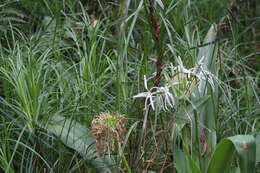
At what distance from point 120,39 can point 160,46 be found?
0.26m

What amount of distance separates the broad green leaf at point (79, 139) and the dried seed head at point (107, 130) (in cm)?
19

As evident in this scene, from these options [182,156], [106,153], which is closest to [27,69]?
[106,153]

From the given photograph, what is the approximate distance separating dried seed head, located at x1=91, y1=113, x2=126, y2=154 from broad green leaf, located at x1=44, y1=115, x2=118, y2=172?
0.19 metres

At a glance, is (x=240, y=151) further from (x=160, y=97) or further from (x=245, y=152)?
(x=160, y=97)

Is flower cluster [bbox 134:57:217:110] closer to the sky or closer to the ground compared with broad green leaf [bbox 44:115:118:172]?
closer to the sky

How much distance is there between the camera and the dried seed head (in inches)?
83.0

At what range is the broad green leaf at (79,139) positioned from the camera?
2.35m

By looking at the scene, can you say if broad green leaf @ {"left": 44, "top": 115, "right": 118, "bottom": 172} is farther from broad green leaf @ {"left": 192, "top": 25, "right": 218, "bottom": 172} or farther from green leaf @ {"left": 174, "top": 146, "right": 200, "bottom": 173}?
broad green leaf @ {"left": 192, "top": 25, "right": 218, "bottom": 172}

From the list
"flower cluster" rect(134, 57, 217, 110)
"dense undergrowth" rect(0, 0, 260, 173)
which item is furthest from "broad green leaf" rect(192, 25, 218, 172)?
"flower cluster" rect(134, 57, 217, 110)

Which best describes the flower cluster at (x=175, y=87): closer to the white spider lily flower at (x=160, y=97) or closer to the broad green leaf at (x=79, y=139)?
the white spider lily flower at (x=160, y=97)

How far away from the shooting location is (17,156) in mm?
2635

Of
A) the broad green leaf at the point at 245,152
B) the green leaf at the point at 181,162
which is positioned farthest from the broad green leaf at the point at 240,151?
the green leaf at the point at 181,162

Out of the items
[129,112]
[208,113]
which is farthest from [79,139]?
[208,113]

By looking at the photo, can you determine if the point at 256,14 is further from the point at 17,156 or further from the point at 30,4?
the point at 17,156
